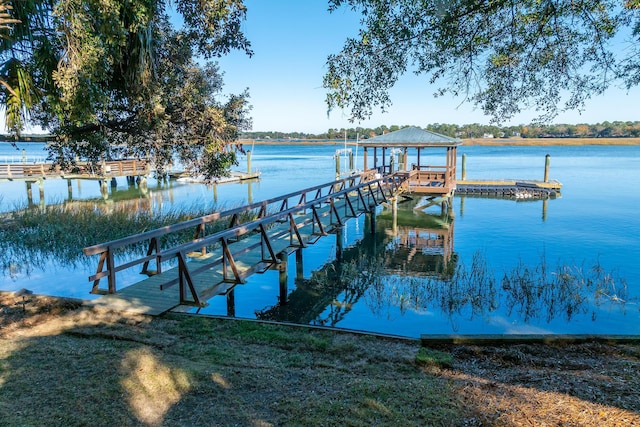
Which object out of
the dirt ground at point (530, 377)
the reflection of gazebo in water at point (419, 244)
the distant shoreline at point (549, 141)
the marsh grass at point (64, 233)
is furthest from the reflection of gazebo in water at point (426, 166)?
the distant shoreline at point (549, 141)

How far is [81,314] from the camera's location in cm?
725

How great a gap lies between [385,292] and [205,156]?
5496 millimetres

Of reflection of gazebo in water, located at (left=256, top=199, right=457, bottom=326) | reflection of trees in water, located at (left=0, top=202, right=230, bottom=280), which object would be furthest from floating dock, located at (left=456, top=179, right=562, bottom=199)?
reflection of trees in water, located at (left=0, top=202, right=230, bottom=280)

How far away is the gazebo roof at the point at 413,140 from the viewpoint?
914 inches

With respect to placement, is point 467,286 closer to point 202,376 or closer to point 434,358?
point 434,358

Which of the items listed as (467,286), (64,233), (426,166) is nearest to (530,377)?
(467,286)

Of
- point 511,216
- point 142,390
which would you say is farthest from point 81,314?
point 511,216

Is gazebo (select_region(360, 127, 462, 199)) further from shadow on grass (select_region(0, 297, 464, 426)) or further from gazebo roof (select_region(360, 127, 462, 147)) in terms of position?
shadow on grass (select_region(0, 297, 464, 426))

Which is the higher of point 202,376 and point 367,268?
point 202,376

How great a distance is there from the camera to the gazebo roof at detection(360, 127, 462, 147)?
23.2 m

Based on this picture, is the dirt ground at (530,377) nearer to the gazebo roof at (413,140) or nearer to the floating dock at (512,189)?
the gazebo roof at (413,140)

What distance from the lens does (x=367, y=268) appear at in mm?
14625

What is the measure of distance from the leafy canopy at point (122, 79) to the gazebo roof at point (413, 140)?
14137 millimetres

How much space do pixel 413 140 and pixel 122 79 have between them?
17380mm
